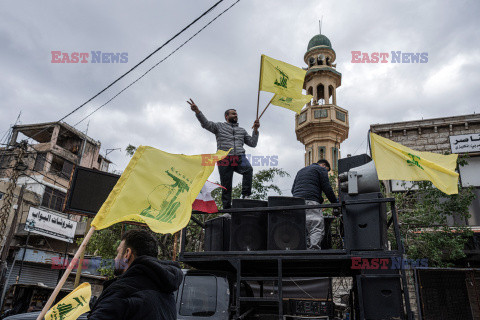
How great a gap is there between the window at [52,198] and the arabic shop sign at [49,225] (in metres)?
7.73

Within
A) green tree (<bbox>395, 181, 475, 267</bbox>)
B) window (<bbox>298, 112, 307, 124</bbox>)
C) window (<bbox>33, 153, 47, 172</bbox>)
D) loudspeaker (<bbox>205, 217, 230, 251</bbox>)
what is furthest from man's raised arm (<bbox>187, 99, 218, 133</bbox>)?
window (<bbox>33, 153, 47, 172</bbox>)

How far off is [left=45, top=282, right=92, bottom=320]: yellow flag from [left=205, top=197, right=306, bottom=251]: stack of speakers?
80.5 inches

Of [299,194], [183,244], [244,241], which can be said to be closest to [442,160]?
[299,194]

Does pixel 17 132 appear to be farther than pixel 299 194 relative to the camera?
Yes

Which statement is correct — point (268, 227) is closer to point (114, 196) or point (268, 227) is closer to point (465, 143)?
point (114, 196)

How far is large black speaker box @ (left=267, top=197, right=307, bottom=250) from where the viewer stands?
505cm

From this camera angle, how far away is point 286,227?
5.13 m

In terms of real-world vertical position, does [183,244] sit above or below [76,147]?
below

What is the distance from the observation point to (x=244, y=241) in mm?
5270

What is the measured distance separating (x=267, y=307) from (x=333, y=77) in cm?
2641

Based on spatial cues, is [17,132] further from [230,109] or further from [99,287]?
[230,109]

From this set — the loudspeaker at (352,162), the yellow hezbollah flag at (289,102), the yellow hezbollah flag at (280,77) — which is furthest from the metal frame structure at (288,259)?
the yellow hezbollah flag at (280,77)

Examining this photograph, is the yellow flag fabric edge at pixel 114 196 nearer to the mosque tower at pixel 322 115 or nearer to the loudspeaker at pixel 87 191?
the loudspeaker at pixel 87 191

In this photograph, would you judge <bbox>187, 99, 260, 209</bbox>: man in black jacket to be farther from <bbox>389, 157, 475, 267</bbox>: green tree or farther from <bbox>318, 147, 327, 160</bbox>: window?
<bbox>318, 147, 327, 160</bbox>: window
